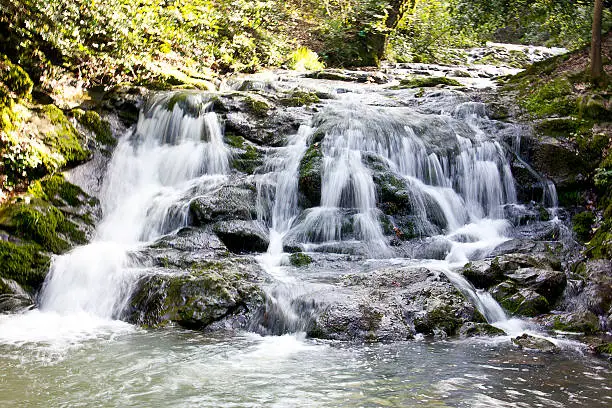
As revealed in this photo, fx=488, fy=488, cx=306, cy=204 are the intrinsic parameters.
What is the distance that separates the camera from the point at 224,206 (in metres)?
7.89

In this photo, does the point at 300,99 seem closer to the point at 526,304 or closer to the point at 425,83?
the point at 425,83

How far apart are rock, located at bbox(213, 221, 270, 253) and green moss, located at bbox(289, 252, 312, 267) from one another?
598 millimetres

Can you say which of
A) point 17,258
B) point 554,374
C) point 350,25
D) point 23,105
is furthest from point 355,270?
point 350,25

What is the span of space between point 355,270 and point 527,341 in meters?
2.52

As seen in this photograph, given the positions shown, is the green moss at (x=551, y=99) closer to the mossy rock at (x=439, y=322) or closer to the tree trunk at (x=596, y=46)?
the tree trunk at (x=596, y=46)

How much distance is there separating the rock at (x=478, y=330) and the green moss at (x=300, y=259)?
8.33 feet

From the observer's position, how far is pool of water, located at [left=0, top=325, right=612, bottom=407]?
3.37 metres

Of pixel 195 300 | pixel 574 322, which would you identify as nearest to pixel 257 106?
pixel 195 300

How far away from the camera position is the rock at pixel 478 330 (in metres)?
5.10

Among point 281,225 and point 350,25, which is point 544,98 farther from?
point 350,25

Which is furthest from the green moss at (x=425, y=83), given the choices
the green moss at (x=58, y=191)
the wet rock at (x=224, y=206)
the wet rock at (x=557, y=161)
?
the green moss at (x=58, y=191)

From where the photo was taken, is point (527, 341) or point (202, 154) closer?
point (527, 341)

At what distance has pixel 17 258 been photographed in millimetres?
6457

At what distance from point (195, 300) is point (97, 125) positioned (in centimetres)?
534
